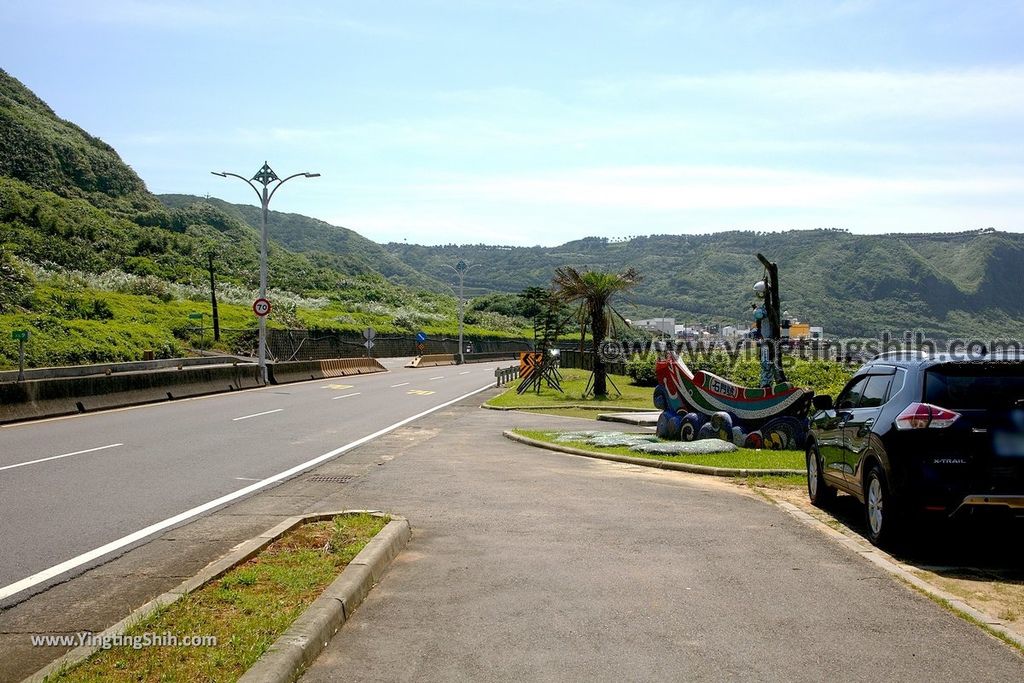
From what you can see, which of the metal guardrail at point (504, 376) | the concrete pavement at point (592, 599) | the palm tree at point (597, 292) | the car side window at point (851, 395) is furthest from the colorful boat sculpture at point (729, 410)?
the metal guardrail at point (504, 376)

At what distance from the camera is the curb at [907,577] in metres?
5.74

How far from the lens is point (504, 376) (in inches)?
1704

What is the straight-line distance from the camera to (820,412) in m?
Answer: 10.6

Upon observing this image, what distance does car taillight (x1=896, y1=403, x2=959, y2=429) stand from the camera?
7.50 meters

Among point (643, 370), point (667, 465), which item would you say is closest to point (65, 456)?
point (667, 465)

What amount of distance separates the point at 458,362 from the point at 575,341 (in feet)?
85.0

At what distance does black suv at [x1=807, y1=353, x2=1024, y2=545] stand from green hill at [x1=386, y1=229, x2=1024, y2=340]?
2305 centimetres

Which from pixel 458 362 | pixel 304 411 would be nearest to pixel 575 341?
pixel 458 362

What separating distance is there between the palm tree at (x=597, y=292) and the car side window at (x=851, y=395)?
2068 centimetres

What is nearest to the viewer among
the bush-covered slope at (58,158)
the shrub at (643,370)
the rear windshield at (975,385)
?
the rear windshield at (975,385)

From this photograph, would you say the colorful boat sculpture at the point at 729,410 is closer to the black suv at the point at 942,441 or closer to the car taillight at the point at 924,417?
the black suv at the point at 942,441

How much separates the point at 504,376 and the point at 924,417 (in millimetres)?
35938

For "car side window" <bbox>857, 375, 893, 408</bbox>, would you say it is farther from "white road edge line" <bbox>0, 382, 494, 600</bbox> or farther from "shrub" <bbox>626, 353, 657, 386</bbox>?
"shrub" <bbox>626, 353, 657, 386</bbox>

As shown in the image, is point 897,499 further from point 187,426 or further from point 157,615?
point 187,426
